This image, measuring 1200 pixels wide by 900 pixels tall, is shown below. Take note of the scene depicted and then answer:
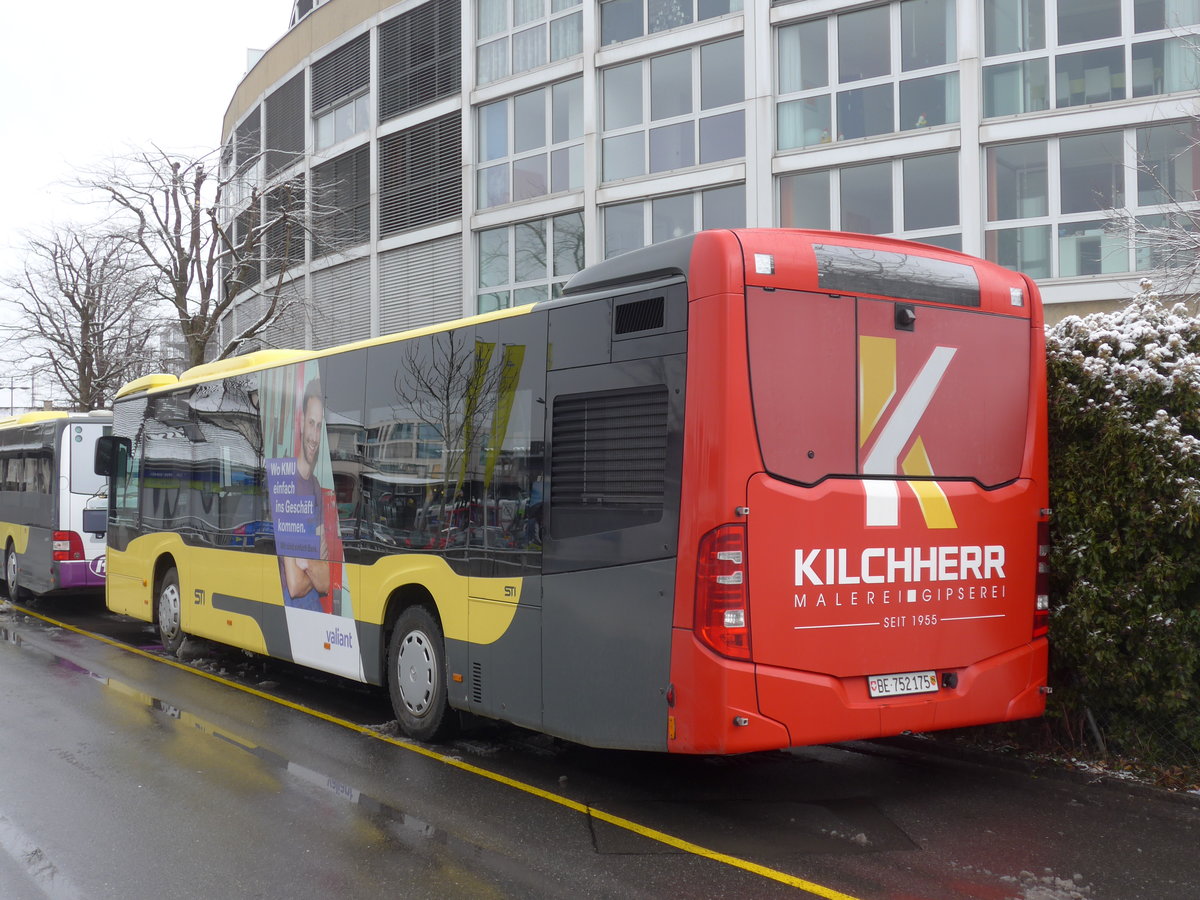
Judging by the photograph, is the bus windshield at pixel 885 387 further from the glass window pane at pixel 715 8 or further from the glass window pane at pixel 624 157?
the glass window pane at pixel 624 157

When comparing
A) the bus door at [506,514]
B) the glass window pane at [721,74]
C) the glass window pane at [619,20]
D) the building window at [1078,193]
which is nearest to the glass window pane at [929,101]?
the building window at [1078,193]

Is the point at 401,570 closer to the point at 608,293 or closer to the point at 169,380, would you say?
the point at 608,293

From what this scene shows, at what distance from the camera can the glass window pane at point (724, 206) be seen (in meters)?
20.8

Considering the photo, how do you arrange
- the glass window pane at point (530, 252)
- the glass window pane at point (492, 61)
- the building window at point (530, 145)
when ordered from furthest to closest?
the glass window pane at point (492, 61)
the glass window pane at point (530, 252)
the building window at point (530, 145)

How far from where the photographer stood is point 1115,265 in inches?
687

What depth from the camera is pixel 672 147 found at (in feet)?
71.5

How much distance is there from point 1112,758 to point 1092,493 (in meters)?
1.63

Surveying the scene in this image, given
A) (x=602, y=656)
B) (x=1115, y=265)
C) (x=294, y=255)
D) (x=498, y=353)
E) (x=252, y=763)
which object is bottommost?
(x=252, y=763)

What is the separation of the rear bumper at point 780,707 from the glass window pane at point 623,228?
16.8 meters

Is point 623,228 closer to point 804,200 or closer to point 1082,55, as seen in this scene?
point 804,200

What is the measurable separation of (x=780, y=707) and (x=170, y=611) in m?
8.62

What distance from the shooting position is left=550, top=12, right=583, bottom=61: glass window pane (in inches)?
921

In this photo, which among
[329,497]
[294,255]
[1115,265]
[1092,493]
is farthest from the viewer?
[294,255]

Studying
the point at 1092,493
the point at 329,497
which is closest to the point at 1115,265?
the point at 1092,493
